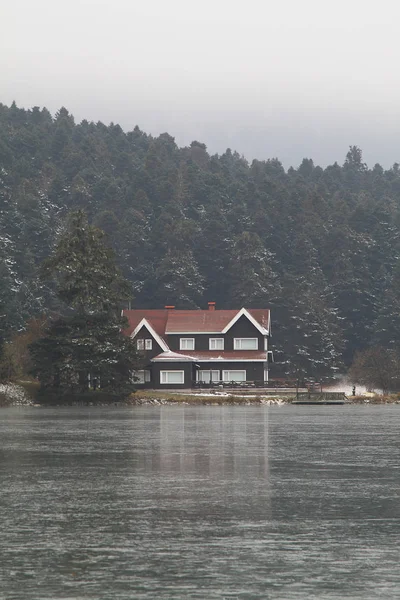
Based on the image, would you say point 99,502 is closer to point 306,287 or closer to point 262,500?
point 262,500

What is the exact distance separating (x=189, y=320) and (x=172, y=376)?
7.62 m

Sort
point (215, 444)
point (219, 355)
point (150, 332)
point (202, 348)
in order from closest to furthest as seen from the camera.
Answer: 1. point (215, 444)
2. point (150, 332)
3. point (219, 355)
4. point (202, 348)

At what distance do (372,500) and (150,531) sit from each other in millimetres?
6927

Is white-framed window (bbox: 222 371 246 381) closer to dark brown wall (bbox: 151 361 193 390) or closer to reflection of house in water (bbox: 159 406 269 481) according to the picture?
dark brown wall (bbox: 151 361 193 390)

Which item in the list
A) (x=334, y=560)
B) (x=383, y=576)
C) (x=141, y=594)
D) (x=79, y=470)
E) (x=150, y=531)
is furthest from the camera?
(x=79, y=470)

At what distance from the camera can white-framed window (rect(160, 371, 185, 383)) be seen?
10825 cm

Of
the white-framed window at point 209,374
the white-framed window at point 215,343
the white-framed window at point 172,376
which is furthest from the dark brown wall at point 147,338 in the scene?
the white-framed window at point 215,343

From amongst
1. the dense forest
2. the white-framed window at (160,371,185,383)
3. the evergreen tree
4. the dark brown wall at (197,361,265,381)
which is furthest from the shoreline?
the dense forest

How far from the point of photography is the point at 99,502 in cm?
2858

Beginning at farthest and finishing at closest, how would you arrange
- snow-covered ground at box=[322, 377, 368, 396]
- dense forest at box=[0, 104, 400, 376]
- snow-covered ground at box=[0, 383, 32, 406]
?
1. dense forest at box=[0, 104, 400, 376]
2. snow-covered ground at box=[322, 377, 368, 396]
3. snow-covered ground at box=[0, 383, 32, 406]

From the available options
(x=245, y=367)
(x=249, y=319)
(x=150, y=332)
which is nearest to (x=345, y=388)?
(x=245, y=367)

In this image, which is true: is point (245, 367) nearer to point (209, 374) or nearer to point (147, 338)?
point (209, 374)

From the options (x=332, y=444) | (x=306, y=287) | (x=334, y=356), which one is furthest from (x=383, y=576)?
(x=306, y=287)

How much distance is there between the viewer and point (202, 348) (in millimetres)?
112312
